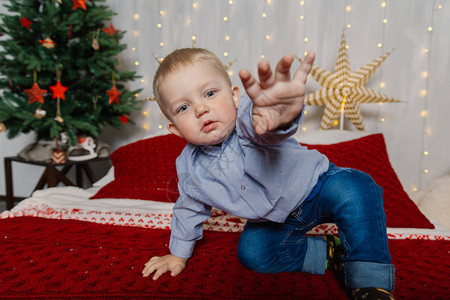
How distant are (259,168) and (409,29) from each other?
1.47 metres

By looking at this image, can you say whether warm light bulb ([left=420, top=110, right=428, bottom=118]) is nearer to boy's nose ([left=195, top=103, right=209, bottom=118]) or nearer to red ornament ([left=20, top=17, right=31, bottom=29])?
boy's nose ([left=195, top=103, right=209, bottom=118])

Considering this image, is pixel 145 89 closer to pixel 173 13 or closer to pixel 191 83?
pixel 173 13

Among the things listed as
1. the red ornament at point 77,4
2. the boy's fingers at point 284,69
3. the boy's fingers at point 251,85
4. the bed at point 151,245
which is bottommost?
the bed at point 151,245

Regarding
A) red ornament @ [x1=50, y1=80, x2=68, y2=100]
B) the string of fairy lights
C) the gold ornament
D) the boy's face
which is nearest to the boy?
the boy's face

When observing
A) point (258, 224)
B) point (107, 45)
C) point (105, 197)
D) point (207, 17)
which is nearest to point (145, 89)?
point (107, 45)

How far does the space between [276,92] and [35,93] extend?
64.3 inches

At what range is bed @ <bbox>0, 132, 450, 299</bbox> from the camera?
680mm

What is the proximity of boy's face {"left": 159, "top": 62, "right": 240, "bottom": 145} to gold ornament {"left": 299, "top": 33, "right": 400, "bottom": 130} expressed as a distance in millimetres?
1091

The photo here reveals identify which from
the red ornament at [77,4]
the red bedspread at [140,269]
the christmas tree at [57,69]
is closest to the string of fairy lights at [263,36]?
the christmas tree at [57,69]

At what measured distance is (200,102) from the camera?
2.19 feet

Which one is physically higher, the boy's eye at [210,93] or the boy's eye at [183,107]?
the boy's eye at [210,93]

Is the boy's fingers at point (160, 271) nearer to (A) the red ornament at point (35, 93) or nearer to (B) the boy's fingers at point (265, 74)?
(B) the boy's fingers at point (265, 74)

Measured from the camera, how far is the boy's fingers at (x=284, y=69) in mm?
435

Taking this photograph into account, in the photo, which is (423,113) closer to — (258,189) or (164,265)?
(258,189)
